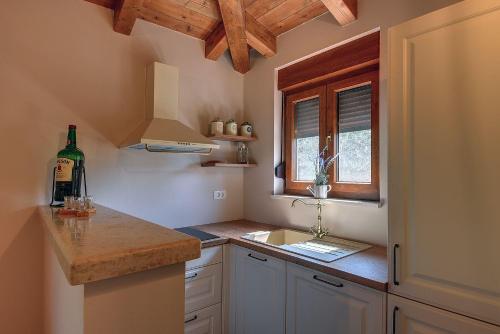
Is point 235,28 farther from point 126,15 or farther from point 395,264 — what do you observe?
point 395,264

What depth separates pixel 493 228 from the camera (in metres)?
0.95

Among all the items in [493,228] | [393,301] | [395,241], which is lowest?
[393,301]

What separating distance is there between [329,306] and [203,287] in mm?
866

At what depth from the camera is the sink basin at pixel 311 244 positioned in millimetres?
1584

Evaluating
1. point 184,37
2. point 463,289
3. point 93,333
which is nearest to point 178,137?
point 184,37

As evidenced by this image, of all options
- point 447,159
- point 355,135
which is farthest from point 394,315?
point 355,135

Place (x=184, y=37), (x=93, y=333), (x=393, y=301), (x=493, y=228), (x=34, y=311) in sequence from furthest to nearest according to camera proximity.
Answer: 1. (x=184, y=37)
2. (x=34, y=311)
3. (x=393, y=301)
4. (x=493, y=228)
5. (x=93, y=333)

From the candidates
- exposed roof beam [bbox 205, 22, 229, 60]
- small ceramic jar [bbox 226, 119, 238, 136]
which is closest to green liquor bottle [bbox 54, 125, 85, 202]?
small ceramic jar [bbox 226, 119, 238, 136]

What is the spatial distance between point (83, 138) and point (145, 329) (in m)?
1.68

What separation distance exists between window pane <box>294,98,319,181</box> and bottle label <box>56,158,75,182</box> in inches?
65.3

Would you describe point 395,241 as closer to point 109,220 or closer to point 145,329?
point 145,329

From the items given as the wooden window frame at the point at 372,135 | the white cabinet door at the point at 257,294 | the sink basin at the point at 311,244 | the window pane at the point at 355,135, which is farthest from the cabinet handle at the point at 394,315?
the window pane at the point at 355,135

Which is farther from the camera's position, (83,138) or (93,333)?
(83,138)

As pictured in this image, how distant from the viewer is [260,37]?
238cm
